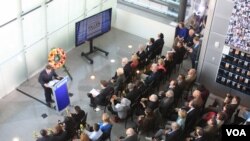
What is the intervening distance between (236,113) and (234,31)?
2.02 meters

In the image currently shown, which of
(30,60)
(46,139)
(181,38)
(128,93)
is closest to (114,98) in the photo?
(128,93)

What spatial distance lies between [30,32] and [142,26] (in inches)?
164

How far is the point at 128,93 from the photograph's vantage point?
31.6 ft

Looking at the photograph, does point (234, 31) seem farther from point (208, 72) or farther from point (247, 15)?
point (208, 72)

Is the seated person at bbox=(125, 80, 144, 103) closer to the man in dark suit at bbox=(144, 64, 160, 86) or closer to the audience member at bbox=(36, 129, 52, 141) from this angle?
the man in dark suit at bbox=(144, 64, 160, 86)

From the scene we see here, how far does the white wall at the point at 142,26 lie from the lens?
12891 millimetres

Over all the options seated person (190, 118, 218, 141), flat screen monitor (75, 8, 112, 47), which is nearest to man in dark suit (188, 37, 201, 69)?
flat screen monitor (75, 8, 112, 47)

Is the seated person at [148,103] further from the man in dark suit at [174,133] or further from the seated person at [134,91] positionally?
the man in dark suit at [174,133]

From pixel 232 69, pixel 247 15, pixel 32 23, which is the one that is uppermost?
pixel 247 15

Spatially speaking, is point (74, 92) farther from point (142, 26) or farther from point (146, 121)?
point (142, 26)

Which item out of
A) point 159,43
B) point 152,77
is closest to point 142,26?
point 159,43

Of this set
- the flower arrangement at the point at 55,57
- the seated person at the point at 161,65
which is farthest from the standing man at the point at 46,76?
the seated person at the point at 161,65

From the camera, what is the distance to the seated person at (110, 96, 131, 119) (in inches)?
367

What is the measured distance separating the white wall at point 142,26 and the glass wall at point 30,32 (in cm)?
163
